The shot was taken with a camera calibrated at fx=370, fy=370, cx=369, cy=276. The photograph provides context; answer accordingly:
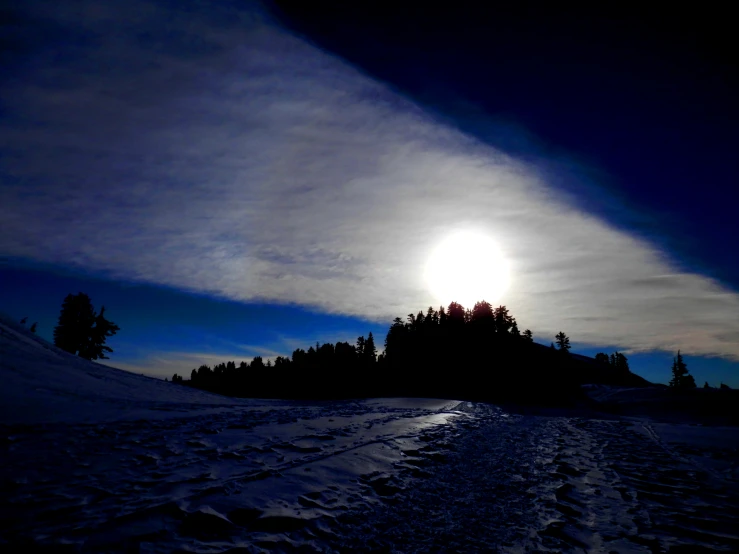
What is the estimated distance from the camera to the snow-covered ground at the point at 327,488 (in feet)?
13.0

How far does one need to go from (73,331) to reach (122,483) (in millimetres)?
57988

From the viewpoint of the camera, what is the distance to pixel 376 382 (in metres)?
52.7

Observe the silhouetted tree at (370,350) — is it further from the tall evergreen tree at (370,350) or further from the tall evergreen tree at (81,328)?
the tall evergreen tree at (81,328)

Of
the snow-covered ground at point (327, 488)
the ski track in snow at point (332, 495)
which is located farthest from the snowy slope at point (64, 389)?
the ski track in snow at point (332, 495)

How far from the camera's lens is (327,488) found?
17.9ft

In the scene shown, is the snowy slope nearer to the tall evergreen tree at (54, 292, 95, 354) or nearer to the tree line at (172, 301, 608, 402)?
the tree line at (172, 301, 608, 402)

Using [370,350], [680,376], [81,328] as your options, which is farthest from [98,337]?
[680,376]

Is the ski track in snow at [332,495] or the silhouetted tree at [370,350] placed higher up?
the silhouetted tree at [370,350]

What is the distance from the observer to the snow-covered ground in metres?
3.95

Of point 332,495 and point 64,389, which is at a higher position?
point 64,389

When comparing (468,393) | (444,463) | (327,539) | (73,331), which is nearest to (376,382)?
(468,393)

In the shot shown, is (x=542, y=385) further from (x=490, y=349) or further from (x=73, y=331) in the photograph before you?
(x=73, y=331)

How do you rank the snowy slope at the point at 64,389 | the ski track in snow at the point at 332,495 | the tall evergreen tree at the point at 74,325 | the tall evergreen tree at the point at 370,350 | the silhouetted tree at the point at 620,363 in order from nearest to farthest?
the ski track in snow at the point at 332,495 → the snowy slope at the point at 64,389 → the tall evergreen tree at the point at 74,325 → the tall evergreen tree at the point at 370,350 → the silhouetted tree at the point at 620,363

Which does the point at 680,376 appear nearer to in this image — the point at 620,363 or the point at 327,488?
the point at 620,363
